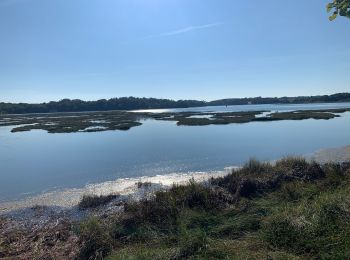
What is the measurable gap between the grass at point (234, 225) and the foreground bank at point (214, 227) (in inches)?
0.8

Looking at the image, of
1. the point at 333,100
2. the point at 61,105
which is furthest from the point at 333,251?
the point at 333,100

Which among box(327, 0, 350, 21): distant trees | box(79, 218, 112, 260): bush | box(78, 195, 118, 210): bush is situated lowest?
box(78, 195, 118, 210): bush

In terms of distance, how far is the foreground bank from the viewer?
7332 millimetres

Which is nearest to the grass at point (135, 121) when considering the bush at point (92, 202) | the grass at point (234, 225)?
the bush at point (92, 202)

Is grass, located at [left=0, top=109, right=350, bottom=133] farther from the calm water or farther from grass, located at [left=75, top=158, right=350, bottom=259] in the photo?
grass, located at [left=75, top=158, right=350, bottom=259]

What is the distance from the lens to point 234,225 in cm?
920

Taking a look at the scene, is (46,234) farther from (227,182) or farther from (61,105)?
(61,105)

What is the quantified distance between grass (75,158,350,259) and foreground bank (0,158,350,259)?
2 cm

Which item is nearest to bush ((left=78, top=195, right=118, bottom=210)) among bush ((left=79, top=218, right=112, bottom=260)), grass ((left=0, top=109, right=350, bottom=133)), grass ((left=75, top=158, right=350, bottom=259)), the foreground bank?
the foreground bank

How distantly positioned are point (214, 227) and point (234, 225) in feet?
1.82

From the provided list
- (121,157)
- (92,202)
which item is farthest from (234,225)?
(121,157)

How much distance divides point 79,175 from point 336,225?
57.1ft

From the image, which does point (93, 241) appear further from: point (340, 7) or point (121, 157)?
point (121, 157)

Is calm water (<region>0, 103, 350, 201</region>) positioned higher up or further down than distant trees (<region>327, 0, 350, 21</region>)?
further down
